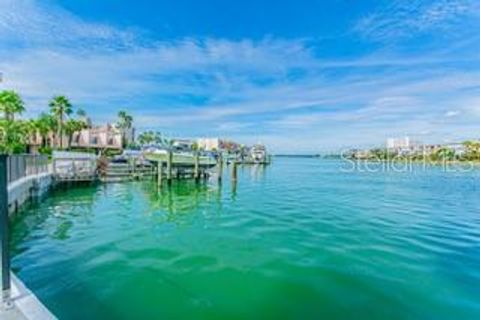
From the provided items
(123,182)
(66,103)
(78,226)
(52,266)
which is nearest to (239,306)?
(52,266)

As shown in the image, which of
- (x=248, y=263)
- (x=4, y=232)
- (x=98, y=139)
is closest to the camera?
(x=4, y=232)

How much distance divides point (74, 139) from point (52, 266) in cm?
7217

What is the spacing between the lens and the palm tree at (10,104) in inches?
1960

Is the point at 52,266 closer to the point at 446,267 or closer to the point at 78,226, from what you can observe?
the point at 78,226

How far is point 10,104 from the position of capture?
50406 millimetres

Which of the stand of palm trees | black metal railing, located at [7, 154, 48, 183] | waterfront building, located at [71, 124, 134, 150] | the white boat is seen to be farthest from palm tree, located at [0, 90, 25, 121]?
the white boat

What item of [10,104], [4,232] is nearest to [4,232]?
[4,232]

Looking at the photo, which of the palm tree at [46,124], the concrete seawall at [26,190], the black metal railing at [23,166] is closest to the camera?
the concrete seawall at [26,190]

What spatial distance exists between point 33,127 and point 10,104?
14.0 metres

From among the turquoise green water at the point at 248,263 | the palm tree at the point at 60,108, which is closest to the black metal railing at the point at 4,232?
the turquoise green water at the point at 248,263

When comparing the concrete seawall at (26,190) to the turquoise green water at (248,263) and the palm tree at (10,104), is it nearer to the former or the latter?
the turquoise green water at (248,263)

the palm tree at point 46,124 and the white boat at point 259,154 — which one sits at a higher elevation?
the palm tree at point 46,124

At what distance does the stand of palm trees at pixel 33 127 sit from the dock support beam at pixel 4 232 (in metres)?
41.6

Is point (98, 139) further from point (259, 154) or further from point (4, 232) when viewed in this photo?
point (4, 232)
